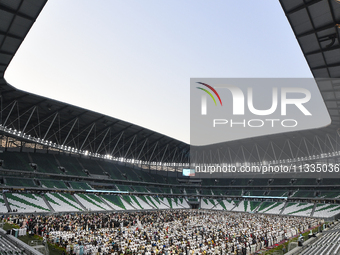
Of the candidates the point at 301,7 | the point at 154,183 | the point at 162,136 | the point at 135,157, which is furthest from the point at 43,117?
the point at 301,7

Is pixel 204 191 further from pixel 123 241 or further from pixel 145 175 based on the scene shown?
pixel 123 241

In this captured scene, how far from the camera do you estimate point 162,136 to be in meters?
72.8

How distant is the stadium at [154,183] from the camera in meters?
21.3

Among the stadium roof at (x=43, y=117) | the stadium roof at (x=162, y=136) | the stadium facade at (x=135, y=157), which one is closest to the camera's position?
→ the stadium roof at (x=162, y=136)

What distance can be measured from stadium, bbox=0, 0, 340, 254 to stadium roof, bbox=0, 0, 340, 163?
124 mm

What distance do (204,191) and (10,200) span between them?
58358mm

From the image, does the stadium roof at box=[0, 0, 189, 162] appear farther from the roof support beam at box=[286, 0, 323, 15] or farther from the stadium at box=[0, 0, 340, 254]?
the roof support beam at box=[286, 0, 323, 15]

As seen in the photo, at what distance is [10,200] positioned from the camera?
43.3 meters

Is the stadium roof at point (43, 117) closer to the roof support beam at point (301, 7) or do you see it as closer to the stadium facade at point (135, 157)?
the stadium facade at point (135, 157)

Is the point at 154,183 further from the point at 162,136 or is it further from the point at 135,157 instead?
the point at 162,136

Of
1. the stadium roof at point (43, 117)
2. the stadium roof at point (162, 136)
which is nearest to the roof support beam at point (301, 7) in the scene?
the stadium roof at point (162, 136)

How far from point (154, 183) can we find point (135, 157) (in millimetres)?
14422

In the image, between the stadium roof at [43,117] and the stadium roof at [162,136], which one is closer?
the stadium roof at [162,136]

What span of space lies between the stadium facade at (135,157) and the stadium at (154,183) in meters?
0.18
